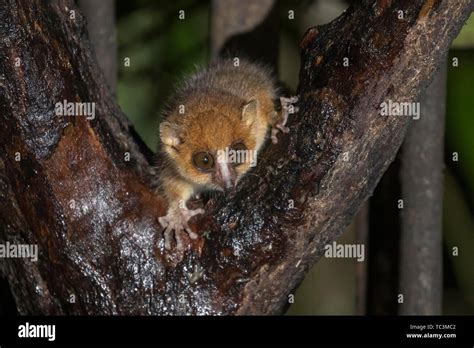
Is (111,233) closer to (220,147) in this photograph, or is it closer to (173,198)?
(173,198)
